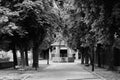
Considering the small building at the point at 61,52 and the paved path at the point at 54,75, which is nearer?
the paved path at the point at 54,75

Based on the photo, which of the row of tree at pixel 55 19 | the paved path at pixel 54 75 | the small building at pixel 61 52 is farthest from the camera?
the small building at pixel 61 52

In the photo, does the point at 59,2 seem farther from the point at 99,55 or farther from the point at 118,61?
the point at 99,55

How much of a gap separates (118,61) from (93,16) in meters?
11.8

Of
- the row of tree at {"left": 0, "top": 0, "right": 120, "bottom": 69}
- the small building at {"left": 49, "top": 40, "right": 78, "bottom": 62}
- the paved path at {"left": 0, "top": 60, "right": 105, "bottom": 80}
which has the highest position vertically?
the row of tree at {"left": 0, "top": 0, "right": 120, "bottom": 69}

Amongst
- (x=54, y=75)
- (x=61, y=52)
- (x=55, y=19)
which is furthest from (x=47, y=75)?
(x=61, y=52)

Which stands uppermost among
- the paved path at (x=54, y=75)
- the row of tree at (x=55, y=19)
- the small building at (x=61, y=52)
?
the row of tree at (x=55, y=19)

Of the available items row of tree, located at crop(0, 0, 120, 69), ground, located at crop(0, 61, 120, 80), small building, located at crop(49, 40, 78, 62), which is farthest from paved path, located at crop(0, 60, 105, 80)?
small building, located at crop(49, 40, 78, 62)

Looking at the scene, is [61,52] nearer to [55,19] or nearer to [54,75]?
[55,19]

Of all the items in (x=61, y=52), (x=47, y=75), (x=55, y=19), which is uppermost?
(x=55, y=19)

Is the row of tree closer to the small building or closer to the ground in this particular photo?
the ground

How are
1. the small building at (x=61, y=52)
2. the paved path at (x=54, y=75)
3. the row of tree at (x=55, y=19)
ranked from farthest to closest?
the small building at (x=61, y=52) < the paved path at (x=54, y=75) < the row of tree at (x=55, y=19)

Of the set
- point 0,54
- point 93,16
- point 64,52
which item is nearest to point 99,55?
point 93,16

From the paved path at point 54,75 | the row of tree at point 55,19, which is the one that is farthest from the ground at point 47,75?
the row of tree at point 55,19

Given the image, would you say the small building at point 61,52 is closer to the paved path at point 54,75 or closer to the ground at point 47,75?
the ground at point 47,75
